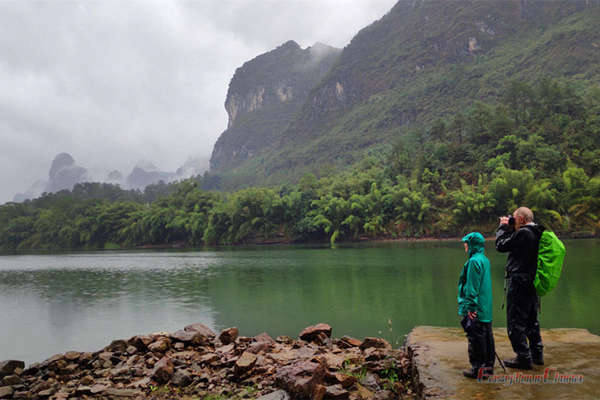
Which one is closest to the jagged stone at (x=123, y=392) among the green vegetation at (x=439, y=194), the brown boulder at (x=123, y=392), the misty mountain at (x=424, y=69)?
the brown boulder at (x=123, y=392)

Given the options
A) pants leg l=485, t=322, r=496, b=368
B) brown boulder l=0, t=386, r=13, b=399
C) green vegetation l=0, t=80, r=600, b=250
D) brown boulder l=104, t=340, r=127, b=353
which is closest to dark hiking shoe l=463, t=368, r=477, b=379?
pants leg l=485, t=322, r=496, b=368

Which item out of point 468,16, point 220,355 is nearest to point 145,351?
point 220,355

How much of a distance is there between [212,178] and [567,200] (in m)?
115

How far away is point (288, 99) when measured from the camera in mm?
186875

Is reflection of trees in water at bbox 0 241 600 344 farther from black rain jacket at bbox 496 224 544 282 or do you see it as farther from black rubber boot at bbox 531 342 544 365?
black rain jacket at bbox 496 224 544 282

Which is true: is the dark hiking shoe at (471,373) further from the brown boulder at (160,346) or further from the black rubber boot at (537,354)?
the brown boulder at (160,346)

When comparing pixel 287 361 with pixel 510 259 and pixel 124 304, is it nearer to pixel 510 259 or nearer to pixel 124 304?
pixel 510 259

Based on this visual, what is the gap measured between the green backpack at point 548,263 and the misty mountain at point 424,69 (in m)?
66.7

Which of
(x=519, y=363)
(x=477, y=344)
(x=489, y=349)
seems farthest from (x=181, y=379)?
(x=519, y=363)

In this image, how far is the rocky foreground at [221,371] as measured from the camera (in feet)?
14.9

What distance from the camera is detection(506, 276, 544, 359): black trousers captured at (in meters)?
4.16

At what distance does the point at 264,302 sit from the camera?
13438 mm

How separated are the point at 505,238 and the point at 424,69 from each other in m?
114

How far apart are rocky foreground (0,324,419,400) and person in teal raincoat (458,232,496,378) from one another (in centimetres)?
80
